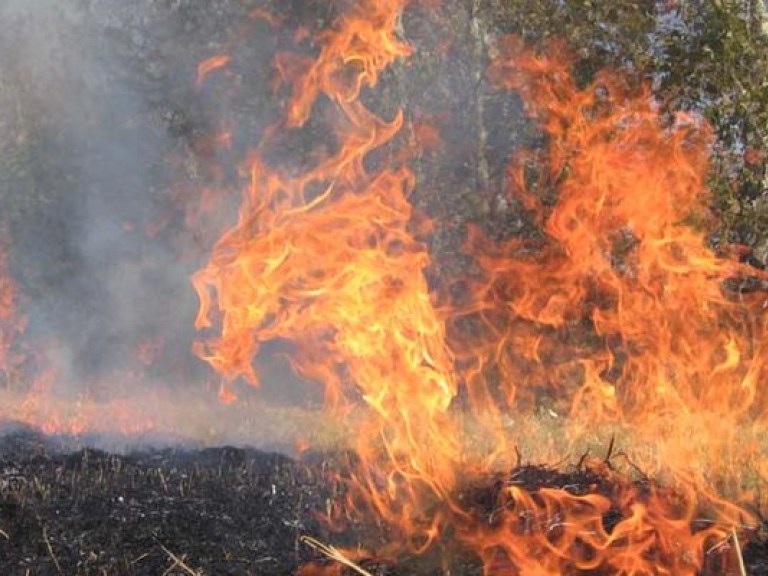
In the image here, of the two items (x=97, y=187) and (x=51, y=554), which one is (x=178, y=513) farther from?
(x=97, y=187)

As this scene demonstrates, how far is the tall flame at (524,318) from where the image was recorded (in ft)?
16.3

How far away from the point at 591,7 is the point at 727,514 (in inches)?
351

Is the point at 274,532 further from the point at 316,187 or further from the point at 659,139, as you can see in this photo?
the point at 316,187

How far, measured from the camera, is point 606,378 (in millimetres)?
11383

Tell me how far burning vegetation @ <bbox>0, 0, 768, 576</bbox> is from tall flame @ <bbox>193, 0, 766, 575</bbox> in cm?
3

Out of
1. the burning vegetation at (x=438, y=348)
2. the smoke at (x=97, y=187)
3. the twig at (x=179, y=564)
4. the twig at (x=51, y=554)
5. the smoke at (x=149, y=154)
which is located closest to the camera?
the twig at (x=179, y=564)

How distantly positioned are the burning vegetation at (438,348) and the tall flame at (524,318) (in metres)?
0.03

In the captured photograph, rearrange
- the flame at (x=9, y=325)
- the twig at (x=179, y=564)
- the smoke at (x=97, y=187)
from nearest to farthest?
the twig at (x=179, y=564) < the flame at (x=9, y=325) < the smoke at (x=97, y=187)

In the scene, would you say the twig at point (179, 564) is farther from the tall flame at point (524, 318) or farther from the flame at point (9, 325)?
the flame at point (9, 325)

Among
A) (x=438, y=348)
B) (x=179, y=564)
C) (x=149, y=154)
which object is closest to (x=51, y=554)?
(x=179, y=564)

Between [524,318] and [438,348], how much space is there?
5.39 m

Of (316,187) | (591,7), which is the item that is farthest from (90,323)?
(591,7)

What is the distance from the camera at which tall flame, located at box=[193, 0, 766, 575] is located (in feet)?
16.3

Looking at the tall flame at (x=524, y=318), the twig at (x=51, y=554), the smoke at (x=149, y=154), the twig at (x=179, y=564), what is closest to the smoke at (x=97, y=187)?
the smoke at (x=149, y=154)
